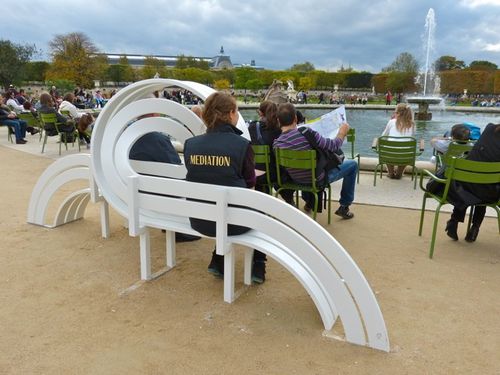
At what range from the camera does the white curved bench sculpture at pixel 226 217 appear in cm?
279

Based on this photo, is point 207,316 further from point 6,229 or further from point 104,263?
point 6,229

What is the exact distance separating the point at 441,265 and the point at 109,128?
334 cm

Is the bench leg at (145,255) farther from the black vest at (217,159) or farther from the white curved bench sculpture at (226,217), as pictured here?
the black vest at (217,159)

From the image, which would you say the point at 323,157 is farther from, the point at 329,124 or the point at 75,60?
the point at 75,60

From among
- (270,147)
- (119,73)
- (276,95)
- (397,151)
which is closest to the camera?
(270,147)

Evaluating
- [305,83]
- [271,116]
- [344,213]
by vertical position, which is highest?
[305,83]

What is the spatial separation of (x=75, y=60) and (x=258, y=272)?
190 feet

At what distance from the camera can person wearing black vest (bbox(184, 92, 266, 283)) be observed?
10.5ft

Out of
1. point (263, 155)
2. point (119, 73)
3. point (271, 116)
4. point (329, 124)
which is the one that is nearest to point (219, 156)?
point (263, 155)

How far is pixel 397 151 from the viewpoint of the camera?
6773mm

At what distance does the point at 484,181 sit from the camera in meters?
4.03

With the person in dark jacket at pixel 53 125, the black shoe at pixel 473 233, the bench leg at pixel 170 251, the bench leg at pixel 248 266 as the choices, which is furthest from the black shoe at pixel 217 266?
the person in dark jacket at pixel 53 125

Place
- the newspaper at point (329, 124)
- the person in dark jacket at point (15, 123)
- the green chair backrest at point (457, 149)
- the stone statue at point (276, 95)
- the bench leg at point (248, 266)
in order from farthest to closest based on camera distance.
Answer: the person in dark jacket at point (15, 123) < the stone statue at point (276, 95) < the green chair backrest at point (457, 149) < the newspaper at point (329, 124) < the bench leg at point (248, 266)

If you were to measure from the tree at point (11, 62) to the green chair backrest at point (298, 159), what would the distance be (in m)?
49.2
